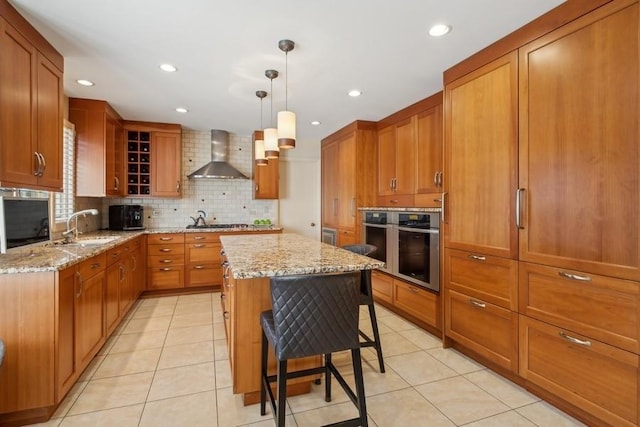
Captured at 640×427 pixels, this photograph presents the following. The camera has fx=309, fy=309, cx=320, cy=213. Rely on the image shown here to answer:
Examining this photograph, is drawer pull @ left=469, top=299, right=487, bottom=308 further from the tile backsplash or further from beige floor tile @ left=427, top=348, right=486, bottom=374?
the tile backsplash

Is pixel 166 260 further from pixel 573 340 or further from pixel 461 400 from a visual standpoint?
pixel 573 340

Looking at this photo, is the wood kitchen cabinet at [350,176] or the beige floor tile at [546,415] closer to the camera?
the beige floor tile at [546,415]

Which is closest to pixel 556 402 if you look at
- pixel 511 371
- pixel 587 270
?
pixel 511 371

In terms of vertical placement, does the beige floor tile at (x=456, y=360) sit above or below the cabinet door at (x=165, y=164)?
below

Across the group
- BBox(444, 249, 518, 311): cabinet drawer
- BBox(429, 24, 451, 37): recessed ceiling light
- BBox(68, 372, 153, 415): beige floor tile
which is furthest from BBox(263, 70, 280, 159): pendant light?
BBox(68, 372, 153, 415): beige floor tile

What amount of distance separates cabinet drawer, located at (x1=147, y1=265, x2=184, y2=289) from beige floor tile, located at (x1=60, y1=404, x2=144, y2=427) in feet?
8.11

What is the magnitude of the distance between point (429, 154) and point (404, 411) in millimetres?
2434

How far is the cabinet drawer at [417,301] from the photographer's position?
2992 mm

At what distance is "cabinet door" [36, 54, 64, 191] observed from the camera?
7.27ft

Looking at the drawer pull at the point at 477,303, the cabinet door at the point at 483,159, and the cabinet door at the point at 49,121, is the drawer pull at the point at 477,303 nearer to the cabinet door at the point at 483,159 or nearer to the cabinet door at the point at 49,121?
the cabinet door at the point at 483,159

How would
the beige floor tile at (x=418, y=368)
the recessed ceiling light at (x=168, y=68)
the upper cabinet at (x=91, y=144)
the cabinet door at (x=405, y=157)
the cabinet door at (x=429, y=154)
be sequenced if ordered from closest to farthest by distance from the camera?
1. the beige floor tile at (x=418, y=368)
2. the recessed ceiling light at (x=168, y=68)
3. the cabinet door at (x=429, y=154)
4. the upper cabinet at (x=91, y=144)
5. the cabinet door at (x=405, y=157)

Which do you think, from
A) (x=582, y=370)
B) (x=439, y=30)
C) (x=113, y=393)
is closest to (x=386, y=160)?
(x=439, y=30)

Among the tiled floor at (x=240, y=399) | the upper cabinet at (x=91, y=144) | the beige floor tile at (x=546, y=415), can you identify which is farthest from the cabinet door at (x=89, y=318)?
the beige floor tile at (x=546, y=415)

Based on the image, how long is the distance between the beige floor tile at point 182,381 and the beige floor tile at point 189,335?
0.49 m
